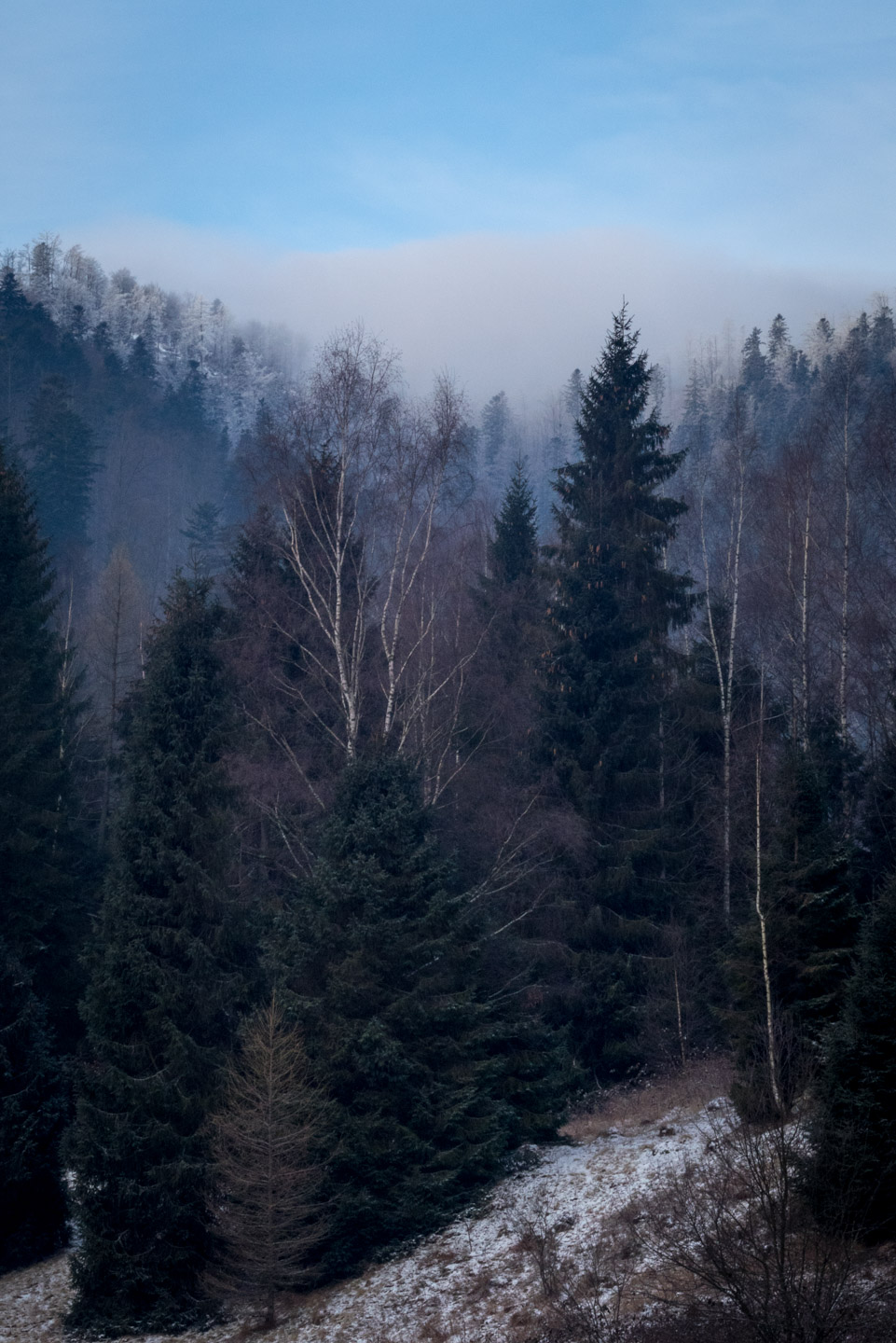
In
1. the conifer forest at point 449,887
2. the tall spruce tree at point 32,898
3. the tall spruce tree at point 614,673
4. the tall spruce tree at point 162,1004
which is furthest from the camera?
the tall spruce tree at point 614,673

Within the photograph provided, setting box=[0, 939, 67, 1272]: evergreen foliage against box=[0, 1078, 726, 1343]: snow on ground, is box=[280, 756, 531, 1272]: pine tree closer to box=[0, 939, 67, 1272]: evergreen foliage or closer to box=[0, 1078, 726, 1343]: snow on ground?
box=[0, 1078, 726, 1343]: snow on ground

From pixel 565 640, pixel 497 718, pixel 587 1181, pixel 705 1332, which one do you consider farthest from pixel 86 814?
pixel 705 1332

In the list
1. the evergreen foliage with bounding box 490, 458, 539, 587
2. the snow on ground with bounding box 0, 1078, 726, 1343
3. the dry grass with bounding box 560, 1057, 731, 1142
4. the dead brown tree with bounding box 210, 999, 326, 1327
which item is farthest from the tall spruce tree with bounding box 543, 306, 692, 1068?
the dead brown tree with bounding box 210, 999, 326, 1327

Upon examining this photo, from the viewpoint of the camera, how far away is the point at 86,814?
101ft

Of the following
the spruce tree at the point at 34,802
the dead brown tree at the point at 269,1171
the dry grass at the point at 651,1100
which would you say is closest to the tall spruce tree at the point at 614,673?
the dry grass at the point at 651,1100

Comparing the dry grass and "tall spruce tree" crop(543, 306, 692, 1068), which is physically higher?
"tall spruce tree" crop(543, 306, 692, 1068)

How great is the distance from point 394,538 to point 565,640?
19.4 feet

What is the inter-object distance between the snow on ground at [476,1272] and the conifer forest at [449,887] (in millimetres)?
351

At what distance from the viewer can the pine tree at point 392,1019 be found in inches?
614

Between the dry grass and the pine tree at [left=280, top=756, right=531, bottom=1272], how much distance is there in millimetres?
2388

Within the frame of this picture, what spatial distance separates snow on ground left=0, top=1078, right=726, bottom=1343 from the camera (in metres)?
13.2

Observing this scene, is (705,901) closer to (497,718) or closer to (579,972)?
(579,972)

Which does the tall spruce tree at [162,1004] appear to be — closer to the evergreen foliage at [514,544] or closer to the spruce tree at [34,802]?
the spruce tree at [34,802]

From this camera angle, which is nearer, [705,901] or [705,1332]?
[705,1332]
